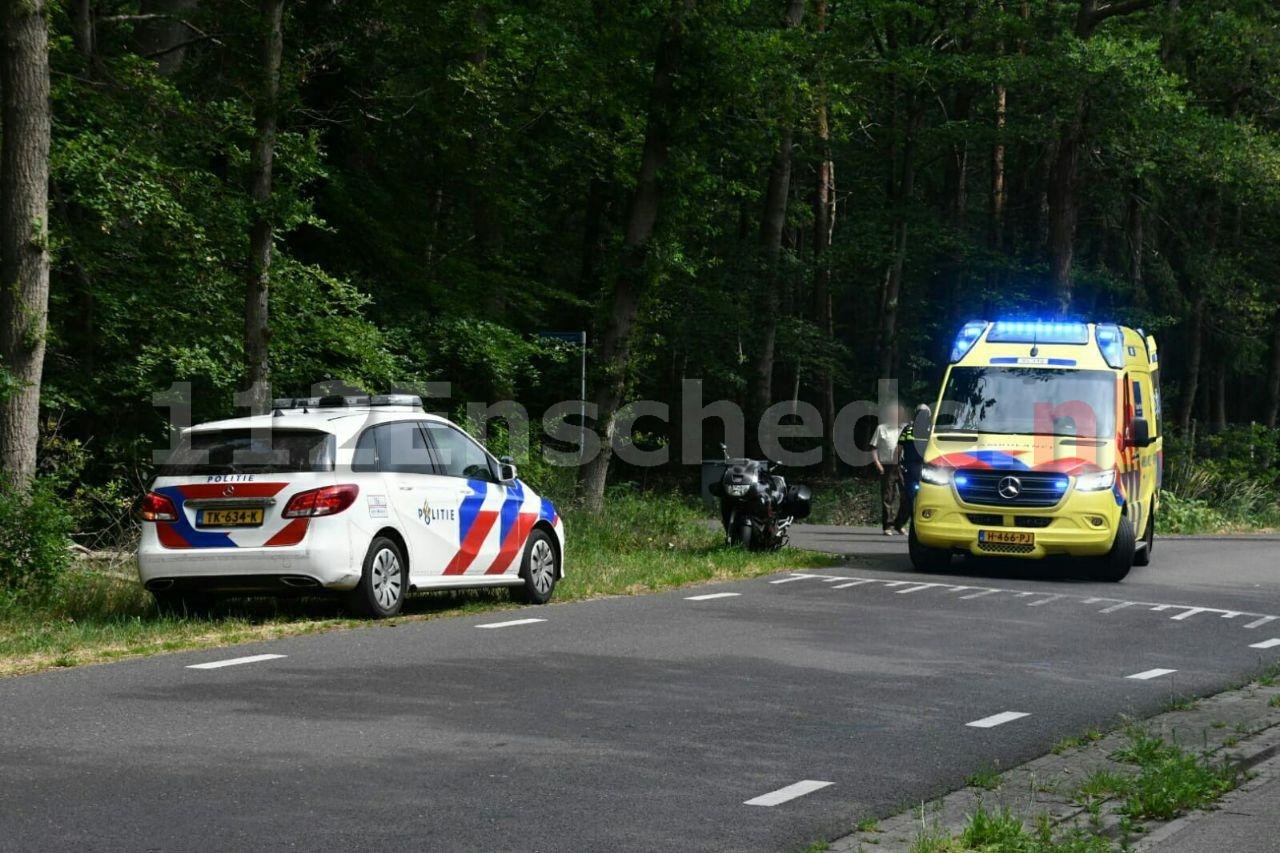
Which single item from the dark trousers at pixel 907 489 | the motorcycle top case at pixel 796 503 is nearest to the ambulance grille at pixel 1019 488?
the motorcycle top case at pixel 796 503

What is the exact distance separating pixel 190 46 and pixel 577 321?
15163mm

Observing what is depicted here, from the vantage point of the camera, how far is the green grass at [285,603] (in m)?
11.6

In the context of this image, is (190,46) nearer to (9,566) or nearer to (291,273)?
(291,273)

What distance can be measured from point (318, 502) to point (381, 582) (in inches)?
39.3

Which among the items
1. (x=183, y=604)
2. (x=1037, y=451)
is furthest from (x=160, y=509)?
(x=1037, y=451)

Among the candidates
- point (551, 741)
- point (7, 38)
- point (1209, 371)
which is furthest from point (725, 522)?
point (1209, 371)

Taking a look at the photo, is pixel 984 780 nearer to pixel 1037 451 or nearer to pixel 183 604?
pixel 183 604

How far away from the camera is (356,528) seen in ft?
42.1

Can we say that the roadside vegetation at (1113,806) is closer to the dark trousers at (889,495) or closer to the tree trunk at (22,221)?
the tree trunk at (22,221)

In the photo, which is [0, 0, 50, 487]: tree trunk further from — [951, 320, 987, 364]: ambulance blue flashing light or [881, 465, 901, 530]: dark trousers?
[881, 465, 901, 530]: dark trousers

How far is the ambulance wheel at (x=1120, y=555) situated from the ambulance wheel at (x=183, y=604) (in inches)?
388

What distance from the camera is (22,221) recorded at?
15.0 m

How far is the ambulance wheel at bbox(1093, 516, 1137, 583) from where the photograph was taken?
18359 mm

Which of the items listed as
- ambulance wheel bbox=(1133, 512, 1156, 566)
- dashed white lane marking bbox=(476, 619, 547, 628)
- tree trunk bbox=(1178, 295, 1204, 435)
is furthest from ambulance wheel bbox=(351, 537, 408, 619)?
tree trunk bbox=(1178, 295, 1204, 435)
